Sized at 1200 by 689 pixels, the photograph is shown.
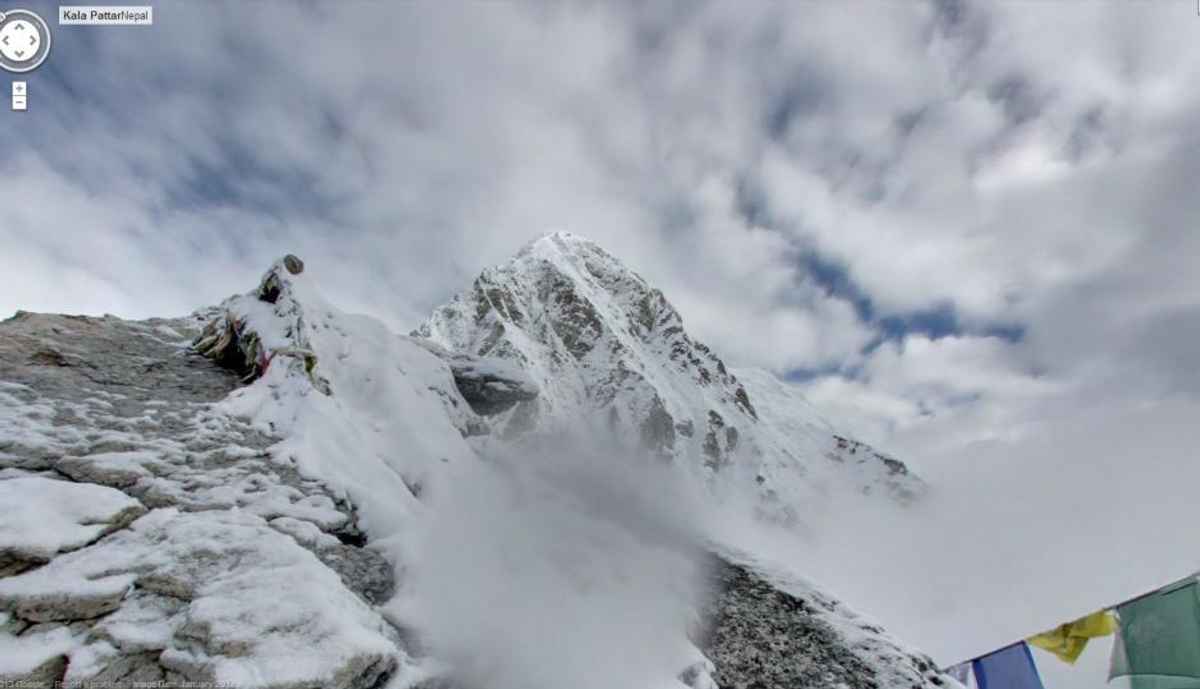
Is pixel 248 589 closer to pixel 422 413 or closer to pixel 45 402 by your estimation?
pixel 45 402

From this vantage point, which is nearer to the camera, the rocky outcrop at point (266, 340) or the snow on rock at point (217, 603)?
the snow on rock at point (217, 603)

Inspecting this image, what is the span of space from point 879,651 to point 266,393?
1087 cm

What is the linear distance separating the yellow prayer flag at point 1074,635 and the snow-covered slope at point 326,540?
4687 mm

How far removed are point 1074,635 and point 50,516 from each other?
15.6 m

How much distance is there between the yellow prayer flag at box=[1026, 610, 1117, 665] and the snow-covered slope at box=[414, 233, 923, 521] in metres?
101

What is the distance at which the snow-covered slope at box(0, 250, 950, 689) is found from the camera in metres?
5.05

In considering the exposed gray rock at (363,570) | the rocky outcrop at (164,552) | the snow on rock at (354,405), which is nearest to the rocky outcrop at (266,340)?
the snow on rock at (354,405)

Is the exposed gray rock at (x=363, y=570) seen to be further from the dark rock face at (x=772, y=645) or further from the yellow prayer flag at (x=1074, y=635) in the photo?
the yellow prayer flag at (x=1074, y=635)

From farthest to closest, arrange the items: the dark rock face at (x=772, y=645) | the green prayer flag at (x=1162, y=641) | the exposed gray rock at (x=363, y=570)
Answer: the green prayer flag at (x=1162, y=641) < the dark rock face at (x=772, y=645) < the exposed gray rock at (x=363, y=570)

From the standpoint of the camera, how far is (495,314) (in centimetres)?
12950

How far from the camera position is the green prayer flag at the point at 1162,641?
8.44 m

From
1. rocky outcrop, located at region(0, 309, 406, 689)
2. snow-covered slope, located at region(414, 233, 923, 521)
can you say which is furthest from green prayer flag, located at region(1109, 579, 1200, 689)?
snow-covered slope, located at region(414, 233, 923, 521)

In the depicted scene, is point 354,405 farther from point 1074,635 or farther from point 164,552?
point 1074,635

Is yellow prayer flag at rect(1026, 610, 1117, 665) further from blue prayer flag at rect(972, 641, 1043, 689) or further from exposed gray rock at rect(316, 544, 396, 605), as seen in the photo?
exposed gray rock at rect(316, 544, 396, 605)
